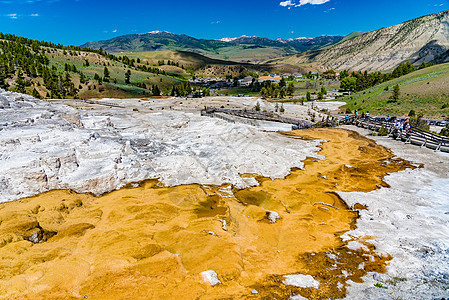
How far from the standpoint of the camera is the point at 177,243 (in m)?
10.9

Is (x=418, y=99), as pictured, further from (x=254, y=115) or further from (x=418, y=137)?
(x=254, y=115)

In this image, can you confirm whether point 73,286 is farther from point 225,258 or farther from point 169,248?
point 225,258

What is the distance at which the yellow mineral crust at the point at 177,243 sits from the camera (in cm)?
826

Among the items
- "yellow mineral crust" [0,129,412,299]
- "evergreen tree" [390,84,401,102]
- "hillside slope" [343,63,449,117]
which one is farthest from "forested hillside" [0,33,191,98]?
"evergreen tree" [390,84,401,102]

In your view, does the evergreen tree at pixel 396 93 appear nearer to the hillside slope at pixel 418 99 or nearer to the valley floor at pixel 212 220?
Answer: the hillside slope at pixel 418 99

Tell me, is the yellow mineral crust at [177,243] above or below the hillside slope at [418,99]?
below

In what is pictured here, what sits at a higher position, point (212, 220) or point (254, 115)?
point (254, 115)

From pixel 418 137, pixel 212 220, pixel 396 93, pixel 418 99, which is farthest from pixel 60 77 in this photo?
pixel 418 99

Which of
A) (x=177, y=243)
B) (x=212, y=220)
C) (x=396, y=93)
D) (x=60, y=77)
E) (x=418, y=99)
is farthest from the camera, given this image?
(x=60, y=77)

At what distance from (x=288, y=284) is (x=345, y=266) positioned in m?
2.85

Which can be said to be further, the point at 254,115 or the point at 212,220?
the point at 254,115

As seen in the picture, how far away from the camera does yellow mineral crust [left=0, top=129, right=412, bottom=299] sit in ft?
27.1

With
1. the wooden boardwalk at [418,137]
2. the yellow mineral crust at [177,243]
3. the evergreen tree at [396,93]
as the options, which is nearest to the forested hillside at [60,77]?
the yellow mineral crust at [177,243]

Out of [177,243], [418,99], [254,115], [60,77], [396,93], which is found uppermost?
[60,77]
